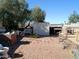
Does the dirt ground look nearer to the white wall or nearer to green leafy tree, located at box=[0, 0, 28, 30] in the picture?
green leafy tree, located at box=[0, 0, 28, 30]

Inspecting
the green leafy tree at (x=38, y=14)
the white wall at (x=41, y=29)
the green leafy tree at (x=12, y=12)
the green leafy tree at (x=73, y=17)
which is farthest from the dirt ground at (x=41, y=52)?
the green leafy tree at (x=73, y=17)

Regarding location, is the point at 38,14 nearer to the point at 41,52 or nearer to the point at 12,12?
the point at 12,12

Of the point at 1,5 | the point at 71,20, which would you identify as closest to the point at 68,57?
the point at 1,5

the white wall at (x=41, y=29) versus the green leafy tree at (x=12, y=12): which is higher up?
the green leafy tree at (x=12, y=12)

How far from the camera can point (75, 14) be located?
94188mm

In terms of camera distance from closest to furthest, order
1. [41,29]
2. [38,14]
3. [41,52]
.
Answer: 1. [41,52]
2. [41,29]
3. [38,14]

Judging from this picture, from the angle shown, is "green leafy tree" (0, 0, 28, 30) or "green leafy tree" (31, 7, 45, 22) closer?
"green leafy tree" (0, 0, 28, 30)

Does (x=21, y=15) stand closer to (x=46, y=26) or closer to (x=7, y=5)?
(x=7, y=5)

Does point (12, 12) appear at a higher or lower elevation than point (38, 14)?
higher

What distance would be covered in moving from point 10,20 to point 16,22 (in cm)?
167

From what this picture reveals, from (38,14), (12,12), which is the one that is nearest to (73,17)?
(38,14)

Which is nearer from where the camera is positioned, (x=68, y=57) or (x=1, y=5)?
(x=68, y=57)

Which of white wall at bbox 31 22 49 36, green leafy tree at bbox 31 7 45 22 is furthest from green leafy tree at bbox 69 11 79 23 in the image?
white wall at bbox 31 22 49 36

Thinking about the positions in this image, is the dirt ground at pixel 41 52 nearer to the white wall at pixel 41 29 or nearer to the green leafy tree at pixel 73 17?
the white wall at pixel 41 29
